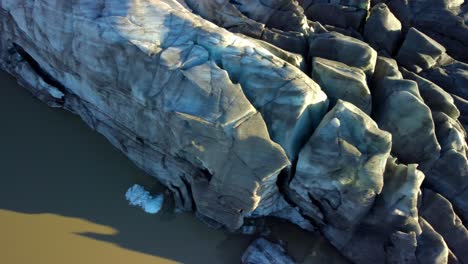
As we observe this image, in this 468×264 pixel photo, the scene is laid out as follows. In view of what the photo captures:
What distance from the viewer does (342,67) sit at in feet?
36.1

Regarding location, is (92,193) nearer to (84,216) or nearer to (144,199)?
(84,216)

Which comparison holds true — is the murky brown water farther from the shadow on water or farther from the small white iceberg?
the small white iceberg

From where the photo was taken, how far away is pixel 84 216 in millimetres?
10719

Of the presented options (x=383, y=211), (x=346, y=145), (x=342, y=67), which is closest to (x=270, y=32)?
(x=342, y=67)

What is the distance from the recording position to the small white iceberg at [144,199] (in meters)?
11.0

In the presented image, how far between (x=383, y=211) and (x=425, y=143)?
2.27m

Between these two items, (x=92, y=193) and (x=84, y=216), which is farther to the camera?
(x=92, y=193)

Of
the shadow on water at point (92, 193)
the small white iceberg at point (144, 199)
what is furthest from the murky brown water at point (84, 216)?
the small white iceberg at point (144, 199)

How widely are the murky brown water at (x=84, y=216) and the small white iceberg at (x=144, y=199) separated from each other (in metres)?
0.15

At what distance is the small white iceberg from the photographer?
11.0 metres

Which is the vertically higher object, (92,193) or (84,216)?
(92,193)

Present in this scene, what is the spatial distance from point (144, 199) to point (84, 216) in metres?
1.63

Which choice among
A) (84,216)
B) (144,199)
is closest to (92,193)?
(84,216)

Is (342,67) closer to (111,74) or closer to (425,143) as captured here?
(425,143)
